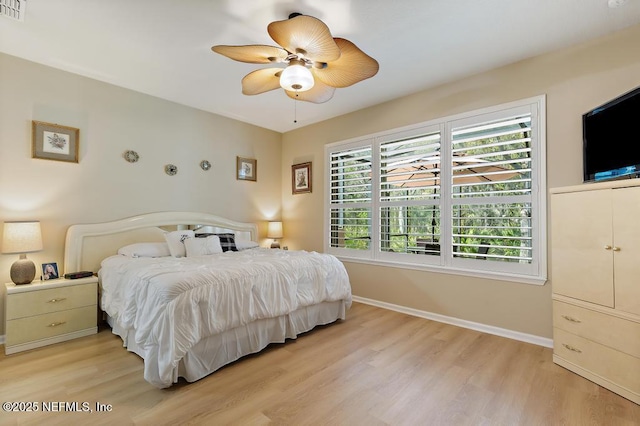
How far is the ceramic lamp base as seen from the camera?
2.65 metres

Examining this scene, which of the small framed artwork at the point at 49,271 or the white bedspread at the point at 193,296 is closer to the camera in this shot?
the white bedspread at the point at 193,296

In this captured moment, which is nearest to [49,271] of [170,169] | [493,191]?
[170,169]

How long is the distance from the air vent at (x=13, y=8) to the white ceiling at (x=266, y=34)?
6cm

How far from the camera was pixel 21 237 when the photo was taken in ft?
8.70

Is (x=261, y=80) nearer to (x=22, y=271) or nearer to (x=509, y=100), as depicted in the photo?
(x=509, y=100)

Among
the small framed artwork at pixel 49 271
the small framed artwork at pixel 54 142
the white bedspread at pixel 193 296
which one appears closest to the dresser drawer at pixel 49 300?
the white bedspread at pixel 193 296

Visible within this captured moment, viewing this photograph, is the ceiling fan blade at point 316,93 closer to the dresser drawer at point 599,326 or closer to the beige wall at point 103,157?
the beige wall at point 103,157

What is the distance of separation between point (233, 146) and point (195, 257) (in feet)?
6.78

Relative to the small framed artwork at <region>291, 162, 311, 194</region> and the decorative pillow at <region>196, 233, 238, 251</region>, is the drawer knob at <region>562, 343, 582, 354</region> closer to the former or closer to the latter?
the decorative pillow at <region>196, 233, 238, 251</region>

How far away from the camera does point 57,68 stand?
3.08 meters

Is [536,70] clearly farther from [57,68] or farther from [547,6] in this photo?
[57,68]

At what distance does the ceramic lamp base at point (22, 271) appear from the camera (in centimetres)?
265

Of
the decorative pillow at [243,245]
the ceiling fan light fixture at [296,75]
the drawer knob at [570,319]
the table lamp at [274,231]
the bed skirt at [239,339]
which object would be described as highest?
the ceiling fan light fixture at [296,75]

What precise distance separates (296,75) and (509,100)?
88.0 inches
